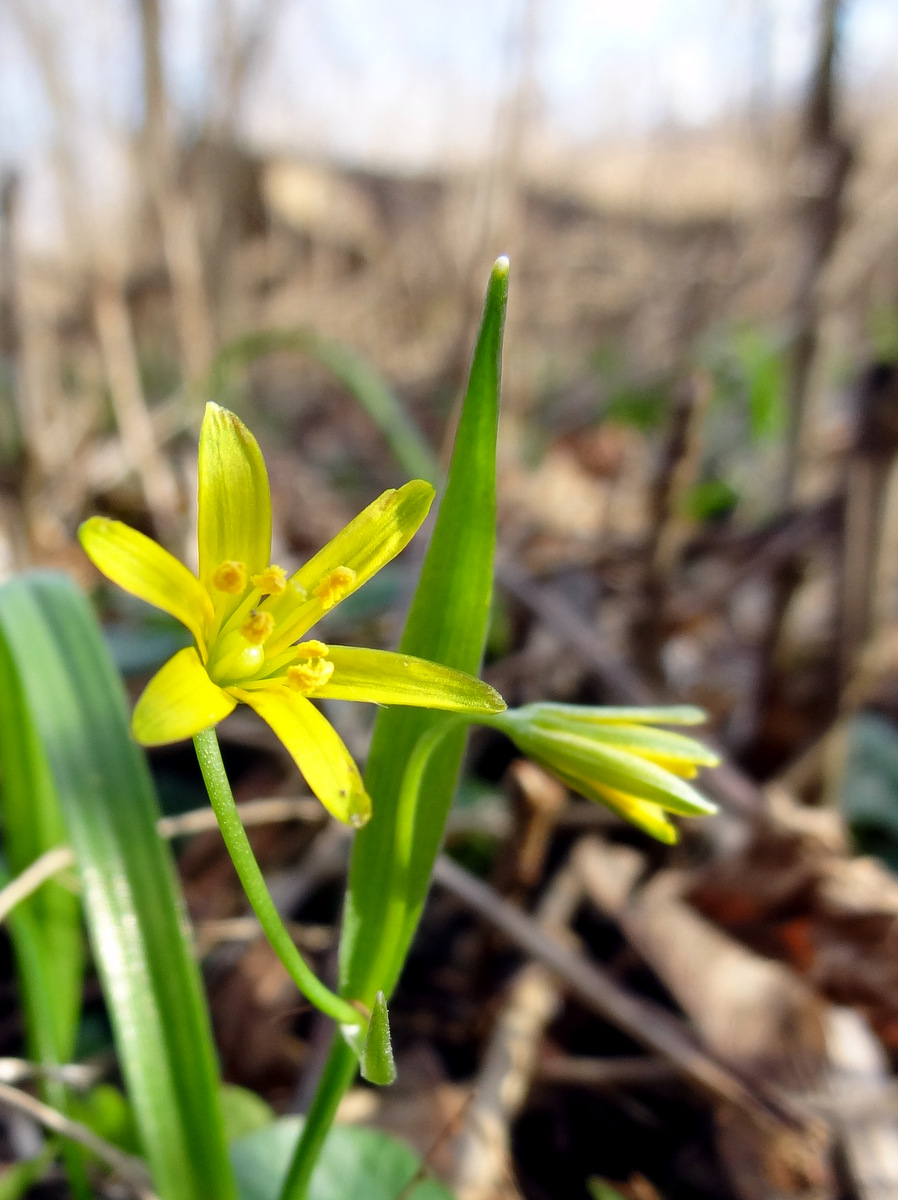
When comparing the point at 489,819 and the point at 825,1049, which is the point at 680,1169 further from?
the point at 489,819

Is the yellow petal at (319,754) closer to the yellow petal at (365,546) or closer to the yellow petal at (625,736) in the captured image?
the yellow petal at (365,546)

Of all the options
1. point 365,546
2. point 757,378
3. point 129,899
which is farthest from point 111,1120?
point 757,378

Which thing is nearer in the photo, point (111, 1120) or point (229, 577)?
point (229, 577)

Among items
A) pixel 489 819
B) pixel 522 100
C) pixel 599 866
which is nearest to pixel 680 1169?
pixel 599 866

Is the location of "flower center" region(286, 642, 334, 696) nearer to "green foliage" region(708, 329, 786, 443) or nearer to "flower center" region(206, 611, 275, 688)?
"flower center" region(206, 611, 275, 688)

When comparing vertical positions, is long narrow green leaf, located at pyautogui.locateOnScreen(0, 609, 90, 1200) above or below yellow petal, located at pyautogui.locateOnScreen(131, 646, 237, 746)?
below

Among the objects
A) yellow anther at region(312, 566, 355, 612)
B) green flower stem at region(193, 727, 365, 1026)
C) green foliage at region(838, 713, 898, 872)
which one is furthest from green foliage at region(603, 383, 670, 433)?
green flower stem at region(193, 727, 365, 1026)

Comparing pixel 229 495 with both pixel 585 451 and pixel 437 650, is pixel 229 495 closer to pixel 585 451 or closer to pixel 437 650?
pixel 437 650
